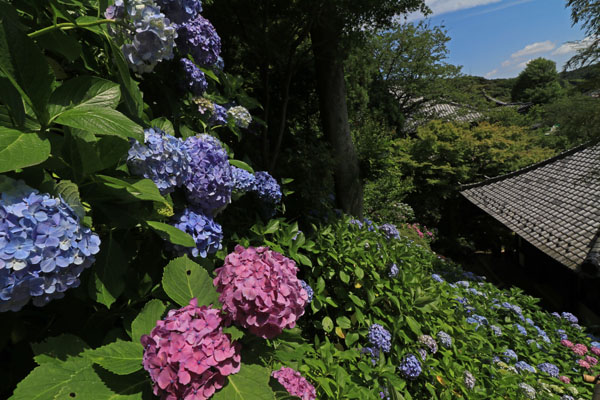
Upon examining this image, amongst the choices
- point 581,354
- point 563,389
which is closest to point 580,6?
point 581,354

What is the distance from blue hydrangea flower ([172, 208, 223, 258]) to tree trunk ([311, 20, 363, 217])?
3.21m

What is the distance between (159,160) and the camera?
994mm

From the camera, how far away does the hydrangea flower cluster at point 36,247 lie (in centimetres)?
59

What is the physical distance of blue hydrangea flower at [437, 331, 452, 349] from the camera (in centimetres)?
258

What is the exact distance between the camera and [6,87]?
2.05 ft

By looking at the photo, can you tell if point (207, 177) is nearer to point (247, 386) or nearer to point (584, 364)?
point (247, 386)

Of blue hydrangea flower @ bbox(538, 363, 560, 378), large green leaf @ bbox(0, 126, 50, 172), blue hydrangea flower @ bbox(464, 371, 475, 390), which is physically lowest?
blue hydrangea flower @ bbox(538, 363, 560, 378)

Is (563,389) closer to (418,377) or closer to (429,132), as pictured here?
(418,377)

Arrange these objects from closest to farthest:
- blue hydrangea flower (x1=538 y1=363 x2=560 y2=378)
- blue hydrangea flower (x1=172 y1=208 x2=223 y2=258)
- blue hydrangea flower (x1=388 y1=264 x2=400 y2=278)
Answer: blue hydrangea flower (x1=172 y1=208 x2=223 y2=258), blue hydrangea flower (x1=388 y1=264 x2=400 y2=278), blue hydrangea flower (x1=538 y1=363 x2=560 y2=378)

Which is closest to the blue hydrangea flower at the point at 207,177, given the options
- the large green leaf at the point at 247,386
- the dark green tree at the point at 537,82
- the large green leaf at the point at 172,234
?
the large green leaf at the point at 172,234

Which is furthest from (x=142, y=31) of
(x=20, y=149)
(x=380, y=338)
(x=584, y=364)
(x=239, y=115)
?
(x=584, y=364)

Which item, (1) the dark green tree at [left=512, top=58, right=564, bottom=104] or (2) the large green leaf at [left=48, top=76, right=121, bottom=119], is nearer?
(2) the large green leaf at [left=48, top=76, right=121, bottom=119]

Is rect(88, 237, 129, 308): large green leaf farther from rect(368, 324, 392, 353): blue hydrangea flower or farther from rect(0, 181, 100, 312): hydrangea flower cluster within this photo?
rect(368, 324, 392, 353): blue hydrangea flower

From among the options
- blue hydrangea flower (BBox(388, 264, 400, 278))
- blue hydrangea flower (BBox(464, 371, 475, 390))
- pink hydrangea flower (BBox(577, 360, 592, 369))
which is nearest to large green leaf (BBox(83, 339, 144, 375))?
blue hydrangea flower (BBox(388, 264, 400, 278))
